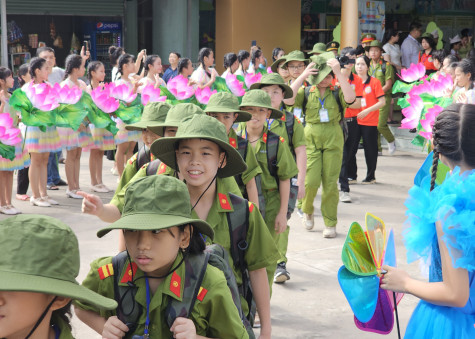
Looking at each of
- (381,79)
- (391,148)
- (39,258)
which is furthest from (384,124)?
(39,258)

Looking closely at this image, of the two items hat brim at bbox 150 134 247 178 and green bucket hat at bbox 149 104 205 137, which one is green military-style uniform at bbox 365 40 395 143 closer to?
green bucket hat at bbox 149 104 205 137

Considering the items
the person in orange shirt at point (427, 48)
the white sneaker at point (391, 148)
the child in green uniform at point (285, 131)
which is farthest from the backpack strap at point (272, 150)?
the person in orange shirt at point (427, 48)

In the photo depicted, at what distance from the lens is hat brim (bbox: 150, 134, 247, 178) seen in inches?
135

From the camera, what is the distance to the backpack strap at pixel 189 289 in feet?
8.38

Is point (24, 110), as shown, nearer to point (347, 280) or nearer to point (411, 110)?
point (411, 110)

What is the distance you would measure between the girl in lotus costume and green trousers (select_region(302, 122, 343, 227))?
4.56 meters

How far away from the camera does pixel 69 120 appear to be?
889cm

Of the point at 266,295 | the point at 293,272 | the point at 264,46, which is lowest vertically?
the point at 293,272

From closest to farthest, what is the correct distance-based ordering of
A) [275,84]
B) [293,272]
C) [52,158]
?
[275,84] → [293,272] → [52,158]

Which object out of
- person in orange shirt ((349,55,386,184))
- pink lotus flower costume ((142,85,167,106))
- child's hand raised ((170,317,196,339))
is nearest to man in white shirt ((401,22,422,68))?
person in orange shirt ((349,55,386,184))

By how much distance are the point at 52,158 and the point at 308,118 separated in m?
4.17

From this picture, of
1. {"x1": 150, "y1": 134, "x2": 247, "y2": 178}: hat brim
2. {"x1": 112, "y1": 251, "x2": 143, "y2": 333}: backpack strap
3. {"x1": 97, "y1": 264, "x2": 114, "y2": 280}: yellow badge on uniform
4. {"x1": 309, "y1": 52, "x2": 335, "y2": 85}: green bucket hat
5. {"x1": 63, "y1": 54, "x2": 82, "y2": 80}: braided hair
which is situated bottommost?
{"x1": 112, "y1": 251, "x2": 143, "y2": 333}: backpack strap

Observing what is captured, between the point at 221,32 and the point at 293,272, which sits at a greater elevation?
the point at 221,32

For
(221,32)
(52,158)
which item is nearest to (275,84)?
(52,158)
